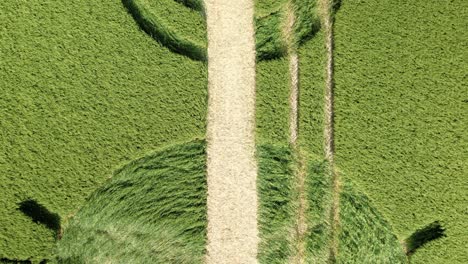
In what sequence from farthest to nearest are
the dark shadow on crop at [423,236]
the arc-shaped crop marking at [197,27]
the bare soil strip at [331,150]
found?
the arc-shaped crop marking at [197,27]
the bare soil strip at [331,150]
the dark shadow on crop at [423,236]

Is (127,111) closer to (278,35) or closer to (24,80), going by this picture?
(24,80)

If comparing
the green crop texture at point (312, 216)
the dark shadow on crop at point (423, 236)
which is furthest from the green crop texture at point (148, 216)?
the dark shadow on crop at point (423, 236)

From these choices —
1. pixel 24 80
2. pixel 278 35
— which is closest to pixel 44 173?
pixel 24 80

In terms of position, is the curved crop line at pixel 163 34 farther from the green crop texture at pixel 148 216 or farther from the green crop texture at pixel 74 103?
the green crop texture at pixel 148 216

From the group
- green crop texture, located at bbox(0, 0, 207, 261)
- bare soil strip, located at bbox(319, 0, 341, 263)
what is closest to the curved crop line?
green crop texture, located at bbox(0, 0, 207, 261)

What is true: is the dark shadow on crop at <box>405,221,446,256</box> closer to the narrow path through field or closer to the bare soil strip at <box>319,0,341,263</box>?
the bare soil strip at <box>319,0,341,263</box>

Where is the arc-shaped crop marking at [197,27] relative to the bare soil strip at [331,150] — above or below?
above

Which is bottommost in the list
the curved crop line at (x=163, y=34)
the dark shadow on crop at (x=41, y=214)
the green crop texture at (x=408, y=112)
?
the dark shadow on crop at (x=41, y=214)

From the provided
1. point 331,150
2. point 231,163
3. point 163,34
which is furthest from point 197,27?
point 331,150
